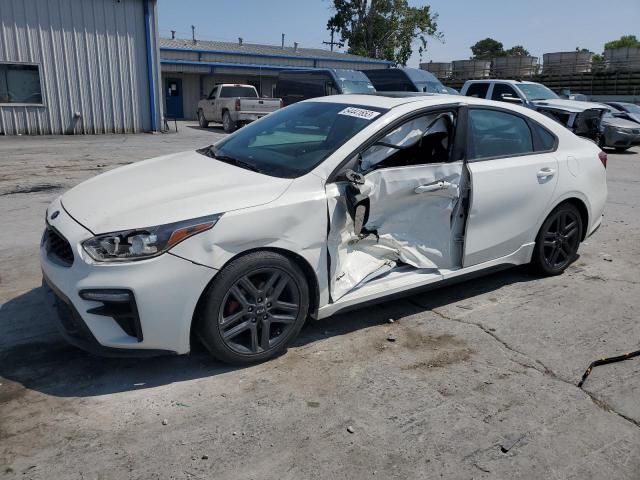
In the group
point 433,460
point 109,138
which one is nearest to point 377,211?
point 433,460

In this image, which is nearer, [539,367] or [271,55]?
[539,367]

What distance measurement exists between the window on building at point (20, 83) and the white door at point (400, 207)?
15.6 meters

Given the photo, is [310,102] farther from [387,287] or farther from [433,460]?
[433,460]

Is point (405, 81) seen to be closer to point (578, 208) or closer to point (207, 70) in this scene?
point (578, 208)

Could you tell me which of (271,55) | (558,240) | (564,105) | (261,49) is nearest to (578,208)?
(558,240)

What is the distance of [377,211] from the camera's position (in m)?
3.89

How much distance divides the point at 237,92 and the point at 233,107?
6.59 ft

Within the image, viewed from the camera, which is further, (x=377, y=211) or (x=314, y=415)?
(x=377, y=211)

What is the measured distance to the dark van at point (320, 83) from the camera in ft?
51.7

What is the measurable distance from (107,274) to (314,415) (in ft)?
4.38

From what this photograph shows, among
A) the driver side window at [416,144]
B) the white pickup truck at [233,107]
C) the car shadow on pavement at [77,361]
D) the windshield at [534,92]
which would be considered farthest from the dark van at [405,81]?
the car shadow on pavement at [77,361]

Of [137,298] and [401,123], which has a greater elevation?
[401,123]

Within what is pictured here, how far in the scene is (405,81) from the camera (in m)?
16.5


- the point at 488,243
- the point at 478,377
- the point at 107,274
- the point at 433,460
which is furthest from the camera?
the point at 488,243
